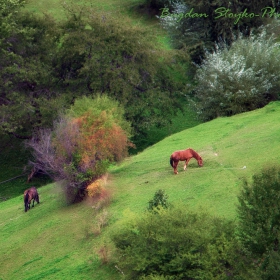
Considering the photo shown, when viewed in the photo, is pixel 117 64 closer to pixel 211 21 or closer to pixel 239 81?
pixel 239 81

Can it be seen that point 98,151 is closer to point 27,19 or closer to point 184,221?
point 184,221

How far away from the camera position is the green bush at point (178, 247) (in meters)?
17.9

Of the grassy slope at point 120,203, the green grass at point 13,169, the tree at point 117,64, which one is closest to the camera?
the grassy slope at point 120,203

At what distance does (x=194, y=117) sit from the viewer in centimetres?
4675

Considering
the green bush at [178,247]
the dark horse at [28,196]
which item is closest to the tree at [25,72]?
the dark horse at [28,196]

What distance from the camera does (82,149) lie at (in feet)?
91.8

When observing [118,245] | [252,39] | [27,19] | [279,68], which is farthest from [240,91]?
[118,245]

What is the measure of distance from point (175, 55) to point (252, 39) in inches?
222

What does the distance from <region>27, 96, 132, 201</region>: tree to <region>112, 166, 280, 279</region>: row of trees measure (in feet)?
22.7

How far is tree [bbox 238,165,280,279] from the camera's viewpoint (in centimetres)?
1714

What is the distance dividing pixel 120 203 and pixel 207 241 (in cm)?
757

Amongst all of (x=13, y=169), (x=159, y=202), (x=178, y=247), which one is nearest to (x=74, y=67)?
(x=13, y=169)

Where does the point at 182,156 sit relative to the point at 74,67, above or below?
below

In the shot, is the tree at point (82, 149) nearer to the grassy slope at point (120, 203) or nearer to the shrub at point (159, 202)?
the grassy slope at point (120, 203)
